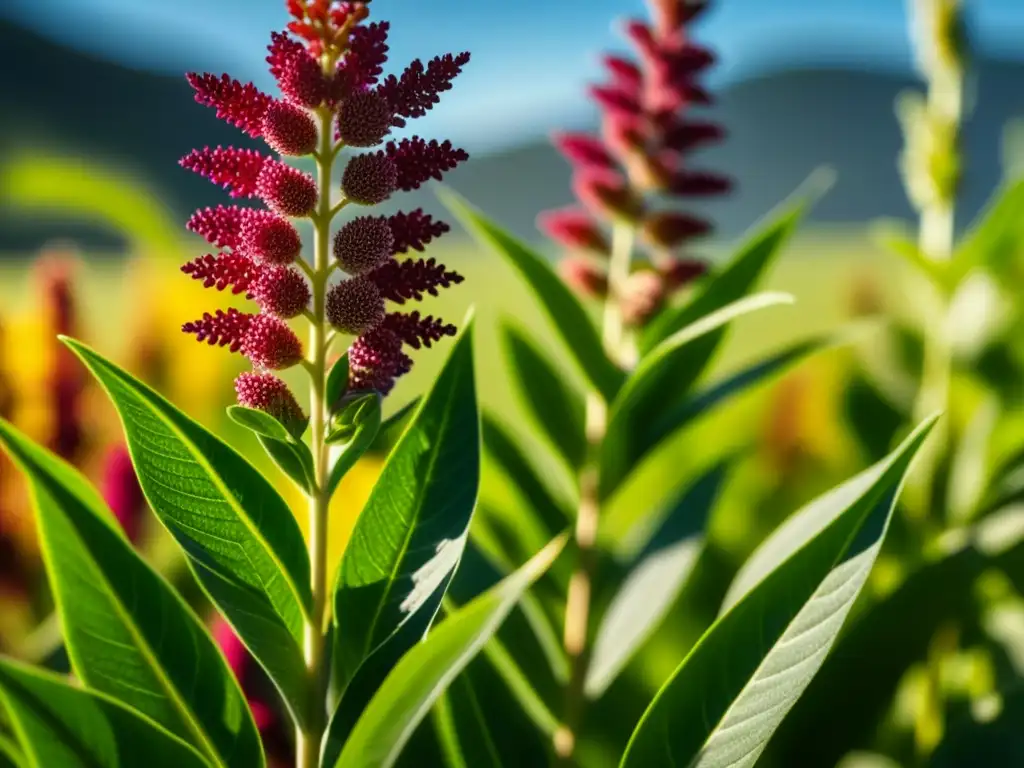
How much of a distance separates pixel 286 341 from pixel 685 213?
57cm

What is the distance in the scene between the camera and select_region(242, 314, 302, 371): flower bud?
0.44m

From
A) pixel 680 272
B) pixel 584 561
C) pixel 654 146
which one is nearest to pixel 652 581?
pixel 584 561

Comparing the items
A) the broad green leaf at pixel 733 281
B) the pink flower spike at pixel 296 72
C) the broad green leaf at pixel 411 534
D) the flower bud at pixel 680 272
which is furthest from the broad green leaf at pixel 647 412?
the pink flower spike at pixel 296 72

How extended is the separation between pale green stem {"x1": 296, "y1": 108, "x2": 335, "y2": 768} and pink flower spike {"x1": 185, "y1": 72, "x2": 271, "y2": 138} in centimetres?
3

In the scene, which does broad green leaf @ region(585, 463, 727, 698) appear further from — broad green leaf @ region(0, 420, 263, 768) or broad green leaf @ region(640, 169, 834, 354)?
broad green leaf @ region(0, 420, 263, 768)

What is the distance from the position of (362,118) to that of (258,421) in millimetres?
128

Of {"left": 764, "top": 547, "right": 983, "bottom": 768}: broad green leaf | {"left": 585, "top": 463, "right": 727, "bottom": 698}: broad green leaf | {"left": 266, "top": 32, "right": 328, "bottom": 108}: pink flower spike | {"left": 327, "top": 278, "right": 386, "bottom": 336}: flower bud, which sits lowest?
{"left": 764, "top": 547, "right": 983, "bottom": 768}: broad green leaf

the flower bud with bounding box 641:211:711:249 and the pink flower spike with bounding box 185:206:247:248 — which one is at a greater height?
the pink flower spike with bounding box 185:206:247:248

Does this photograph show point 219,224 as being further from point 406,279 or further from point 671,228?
point 671,228

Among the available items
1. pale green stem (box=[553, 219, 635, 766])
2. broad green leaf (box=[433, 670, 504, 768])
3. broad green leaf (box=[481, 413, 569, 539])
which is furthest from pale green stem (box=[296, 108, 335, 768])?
broad green leaf (box=[481, 413, 569, 539])

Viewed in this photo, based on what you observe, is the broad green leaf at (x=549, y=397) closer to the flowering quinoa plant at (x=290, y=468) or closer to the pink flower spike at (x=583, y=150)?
the pink flower spike at (x=583, y=150)

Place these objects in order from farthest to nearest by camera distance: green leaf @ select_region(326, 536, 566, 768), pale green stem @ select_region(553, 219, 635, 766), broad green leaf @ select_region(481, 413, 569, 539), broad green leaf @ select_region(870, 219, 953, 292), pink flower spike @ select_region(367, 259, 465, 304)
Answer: broad green leaf @ select_region(870, 219, 953, 292) < broad green leaf @ select_region(481, 413, 569, 539) < pale green stem @ select_region(553, 219, 635, 766) < pink flower spike @ select_region(367, 259, 465, 304) < green leaf @ select_region(326, 536, 566, 768)

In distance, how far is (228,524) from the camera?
458mm

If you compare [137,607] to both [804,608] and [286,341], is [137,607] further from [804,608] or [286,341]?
[804,608]
